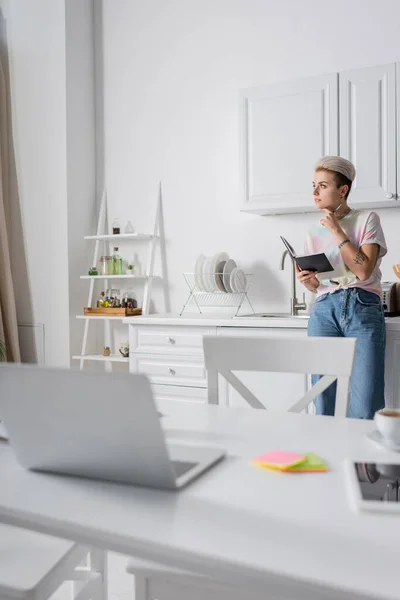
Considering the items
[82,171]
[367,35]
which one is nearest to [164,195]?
[82,171]

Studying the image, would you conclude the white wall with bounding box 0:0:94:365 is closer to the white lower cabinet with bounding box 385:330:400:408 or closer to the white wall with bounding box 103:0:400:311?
the white wall with bounding box 103:0:400:311

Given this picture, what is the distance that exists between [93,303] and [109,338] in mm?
261

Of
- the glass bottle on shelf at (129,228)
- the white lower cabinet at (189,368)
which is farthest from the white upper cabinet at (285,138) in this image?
the glass bottle on shelf at (129,228)

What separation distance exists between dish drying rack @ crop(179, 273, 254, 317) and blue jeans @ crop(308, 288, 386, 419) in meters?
1.04

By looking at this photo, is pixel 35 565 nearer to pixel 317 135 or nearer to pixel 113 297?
pixel 317 135

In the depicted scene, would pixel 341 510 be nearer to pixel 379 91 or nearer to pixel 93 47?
pixel 379 91

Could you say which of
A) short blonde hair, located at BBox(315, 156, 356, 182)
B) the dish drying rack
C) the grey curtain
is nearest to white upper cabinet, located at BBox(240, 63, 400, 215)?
short blonde hair, located at BBox(315, 156, 356, 182)

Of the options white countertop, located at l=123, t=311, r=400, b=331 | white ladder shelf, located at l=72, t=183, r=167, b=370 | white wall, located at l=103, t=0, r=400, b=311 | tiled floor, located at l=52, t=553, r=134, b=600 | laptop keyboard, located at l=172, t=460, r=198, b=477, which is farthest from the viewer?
white ladder shelf, located at l=72, t=183, r=167, b=370

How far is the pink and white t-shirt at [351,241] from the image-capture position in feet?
7.87

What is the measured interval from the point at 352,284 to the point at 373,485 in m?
1.66

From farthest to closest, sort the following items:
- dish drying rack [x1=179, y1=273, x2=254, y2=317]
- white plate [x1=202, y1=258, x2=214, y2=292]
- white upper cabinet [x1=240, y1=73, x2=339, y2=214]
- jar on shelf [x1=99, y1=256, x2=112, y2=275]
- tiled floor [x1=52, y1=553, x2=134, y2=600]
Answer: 1. jar on shelf [x1=99, y1=256, x2=112, y2=275]
2. dish drying rack [x1=179, y1=273, x2=254, y2=317]
3. white plate [x1=202, y1=258, x2=214, y2=292]
4. white upper cabinet [x1=240, y1=73, x2=339, y2=214]
5. tiled floor [x1=52, y1=553, x2=134, y2=600]

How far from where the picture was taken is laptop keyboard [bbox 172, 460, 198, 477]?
93 centimetres

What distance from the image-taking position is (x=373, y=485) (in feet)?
2.80

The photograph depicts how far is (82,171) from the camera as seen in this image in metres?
3.90
